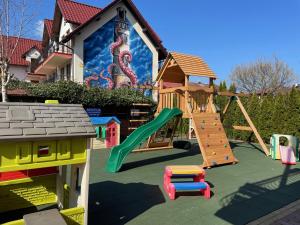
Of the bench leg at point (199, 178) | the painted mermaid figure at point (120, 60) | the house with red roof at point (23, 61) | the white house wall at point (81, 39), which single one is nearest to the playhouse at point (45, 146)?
the bench leg at point (199, 178)

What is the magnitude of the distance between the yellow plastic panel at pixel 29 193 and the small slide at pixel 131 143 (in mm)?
2777

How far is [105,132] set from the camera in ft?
38.7

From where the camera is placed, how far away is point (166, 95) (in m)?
10.7

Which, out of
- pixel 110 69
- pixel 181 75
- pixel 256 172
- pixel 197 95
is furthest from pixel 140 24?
pixel 256 172

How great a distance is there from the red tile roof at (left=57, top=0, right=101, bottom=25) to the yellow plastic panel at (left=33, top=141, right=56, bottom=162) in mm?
16085

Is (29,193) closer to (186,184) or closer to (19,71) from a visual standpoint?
(186,184)

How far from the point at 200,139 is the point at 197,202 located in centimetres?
313

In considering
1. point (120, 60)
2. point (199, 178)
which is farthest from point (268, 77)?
point (199, 178)

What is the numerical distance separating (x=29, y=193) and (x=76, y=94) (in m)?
9.09

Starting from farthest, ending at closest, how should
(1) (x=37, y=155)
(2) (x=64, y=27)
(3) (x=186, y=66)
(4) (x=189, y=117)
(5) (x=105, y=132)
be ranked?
1. (2) (x=64, y=27)
2. (5) (x=105, y=132)
3. (3) (x=186, y=66)
4. (4) (x=189, y=117)
5. (1) (x=37, y=155)

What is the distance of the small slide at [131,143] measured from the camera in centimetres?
761

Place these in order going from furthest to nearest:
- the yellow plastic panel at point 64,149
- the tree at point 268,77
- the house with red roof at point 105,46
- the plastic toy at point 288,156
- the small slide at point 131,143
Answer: the tree at point 268,77
the house with red roof at point 105,46
the plastic toy at point 288,156
the small slide at point 131,143
the yellow plastic panel at point 64,149

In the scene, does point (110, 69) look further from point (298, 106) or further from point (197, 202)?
point (197, 202)

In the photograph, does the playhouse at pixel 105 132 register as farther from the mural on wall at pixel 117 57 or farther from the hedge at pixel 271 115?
the mural on wall at pixel 117 57
